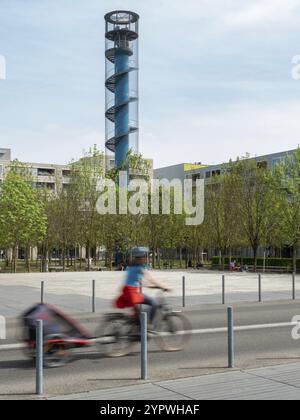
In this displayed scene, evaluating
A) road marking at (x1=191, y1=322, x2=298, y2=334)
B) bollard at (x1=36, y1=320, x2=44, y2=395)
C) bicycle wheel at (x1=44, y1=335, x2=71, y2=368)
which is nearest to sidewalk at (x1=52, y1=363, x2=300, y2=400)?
bollard at (x1=36, y1=320, x2=44, y2=395)

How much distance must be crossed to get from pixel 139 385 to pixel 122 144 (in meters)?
62.0

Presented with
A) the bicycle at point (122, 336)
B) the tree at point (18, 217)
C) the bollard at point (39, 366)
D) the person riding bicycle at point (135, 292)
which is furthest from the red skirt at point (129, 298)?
the tree at point (18, 217)

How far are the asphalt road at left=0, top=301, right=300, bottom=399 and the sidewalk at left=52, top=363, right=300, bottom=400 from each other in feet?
1.69

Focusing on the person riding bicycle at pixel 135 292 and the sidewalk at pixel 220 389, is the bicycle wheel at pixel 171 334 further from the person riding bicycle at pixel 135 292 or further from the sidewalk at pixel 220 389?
the sidewalk at pixel 220 389

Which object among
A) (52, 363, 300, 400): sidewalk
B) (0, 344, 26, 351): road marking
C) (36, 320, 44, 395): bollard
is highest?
(36, 320, 44, 395): bollard

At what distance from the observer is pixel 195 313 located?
55.7ft

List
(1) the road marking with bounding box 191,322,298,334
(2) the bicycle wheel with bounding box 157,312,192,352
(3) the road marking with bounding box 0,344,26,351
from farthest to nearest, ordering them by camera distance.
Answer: (1) the road marking with bounding box 191,322,298,334
(3) the road marking with bounding box 0,344,26,351
(2) the bicycle wheel with bounding box 157,312,192,352

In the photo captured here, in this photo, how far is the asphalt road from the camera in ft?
26.5

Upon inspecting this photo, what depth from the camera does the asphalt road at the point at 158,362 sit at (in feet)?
26.5

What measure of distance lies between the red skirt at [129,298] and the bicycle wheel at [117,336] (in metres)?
0.25

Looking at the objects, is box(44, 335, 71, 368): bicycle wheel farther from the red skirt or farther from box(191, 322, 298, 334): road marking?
box(191, 322, 298, 334): road marking

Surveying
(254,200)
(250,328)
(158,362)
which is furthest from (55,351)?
(254,200)

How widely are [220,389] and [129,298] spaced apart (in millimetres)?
3652
